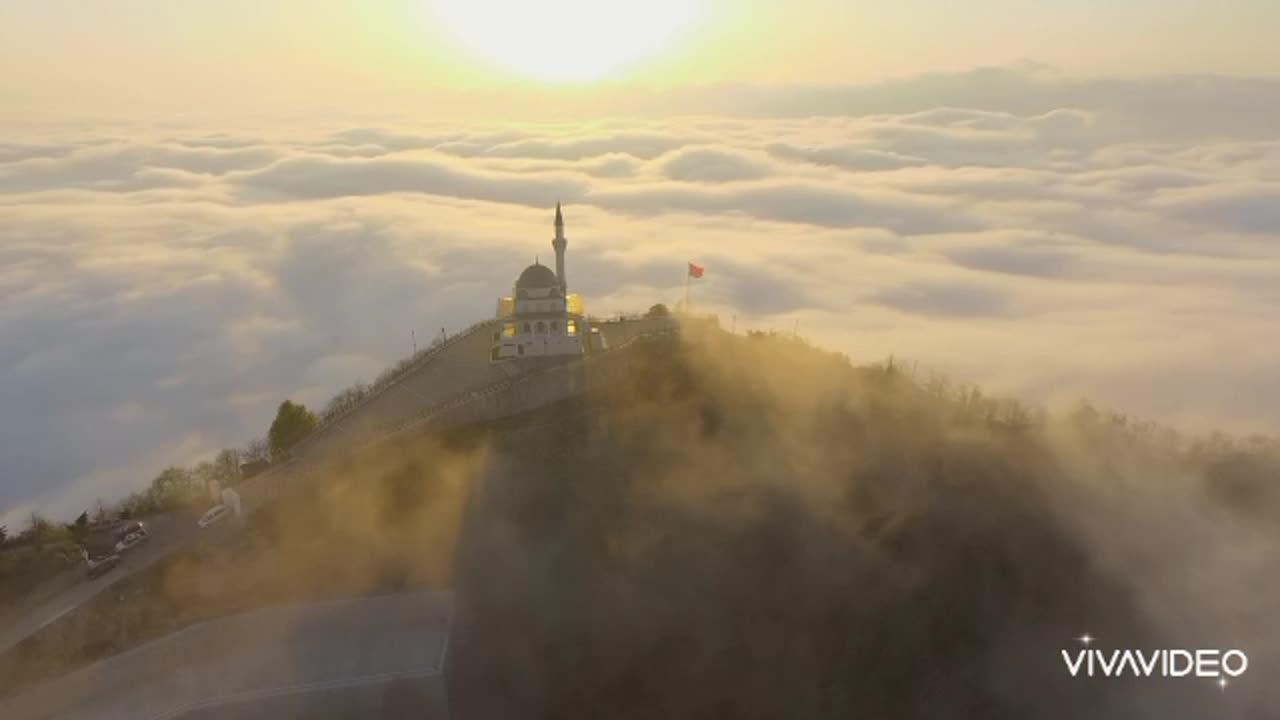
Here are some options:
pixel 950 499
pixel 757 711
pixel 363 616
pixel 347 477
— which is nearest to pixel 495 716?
pixel 363 616

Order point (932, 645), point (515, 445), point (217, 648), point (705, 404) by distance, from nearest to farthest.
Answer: point (217, 648) → point (932, 645) → point (515, 445) → point (705, 404)

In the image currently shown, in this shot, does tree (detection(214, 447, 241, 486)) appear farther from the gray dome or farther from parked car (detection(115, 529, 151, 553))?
the gray dome

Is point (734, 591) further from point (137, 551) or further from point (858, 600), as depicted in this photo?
point (137, 551)

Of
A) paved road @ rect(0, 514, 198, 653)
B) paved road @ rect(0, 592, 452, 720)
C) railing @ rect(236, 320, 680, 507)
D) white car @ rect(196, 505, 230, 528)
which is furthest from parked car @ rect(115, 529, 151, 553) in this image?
paved road @ rect(0, 592, 452, 720)

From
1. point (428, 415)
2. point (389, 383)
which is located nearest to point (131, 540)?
point (428, 415)

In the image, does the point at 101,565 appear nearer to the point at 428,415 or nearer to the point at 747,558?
the point at 428,415

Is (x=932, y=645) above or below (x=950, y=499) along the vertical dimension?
below
